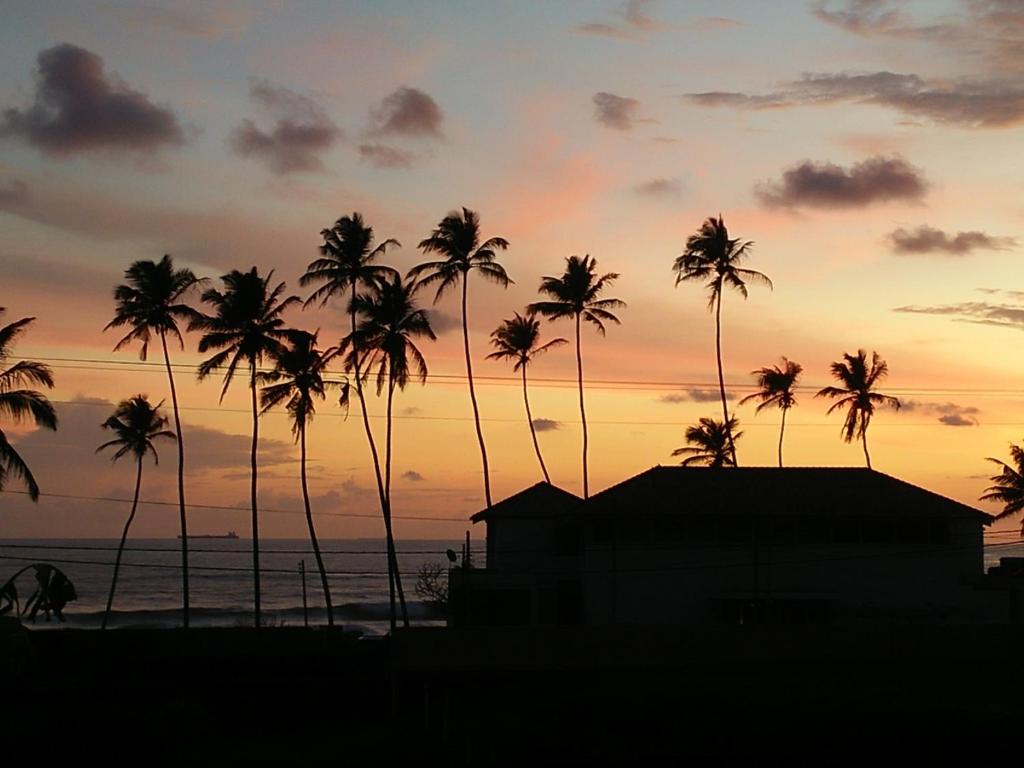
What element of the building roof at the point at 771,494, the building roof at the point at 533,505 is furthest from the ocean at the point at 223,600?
the building roof at the point at 771,494

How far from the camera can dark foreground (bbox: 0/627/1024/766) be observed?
101 ft

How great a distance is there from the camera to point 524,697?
3831 centimetres

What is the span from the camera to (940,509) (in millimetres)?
48531

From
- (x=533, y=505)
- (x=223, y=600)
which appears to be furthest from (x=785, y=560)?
(x=223, y=600)

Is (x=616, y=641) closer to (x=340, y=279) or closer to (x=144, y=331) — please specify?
(x=340, y=279)

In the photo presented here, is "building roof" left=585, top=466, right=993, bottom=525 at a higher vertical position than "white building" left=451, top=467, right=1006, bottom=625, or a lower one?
higher

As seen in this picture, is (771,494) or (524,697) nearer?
(524,697)

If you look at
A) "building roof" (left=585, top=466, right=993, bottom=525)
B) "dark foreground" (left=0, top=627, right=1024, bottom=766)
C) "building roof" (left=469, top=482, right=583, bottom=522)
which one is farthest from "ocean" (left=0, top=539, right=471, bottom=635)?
"dark foreground" (left=0, top=627, right=1024, bottom=766)

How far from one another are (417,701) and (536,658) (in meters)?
4.85

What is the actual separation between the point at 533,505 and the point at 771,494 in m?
11.5

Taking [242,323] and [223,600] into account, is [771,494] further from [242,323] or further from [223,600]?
[223,600]

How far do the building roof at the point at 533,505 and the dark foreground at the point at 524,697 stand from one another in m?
10.0

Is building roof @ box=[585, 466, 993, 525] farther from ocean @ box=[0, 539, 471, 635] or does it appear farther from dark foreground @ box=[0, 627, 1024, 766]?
ocean @ box=[0, 539, 471, 635]

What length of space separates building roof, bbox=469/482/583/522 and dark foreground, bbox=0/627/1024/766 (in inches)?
395
